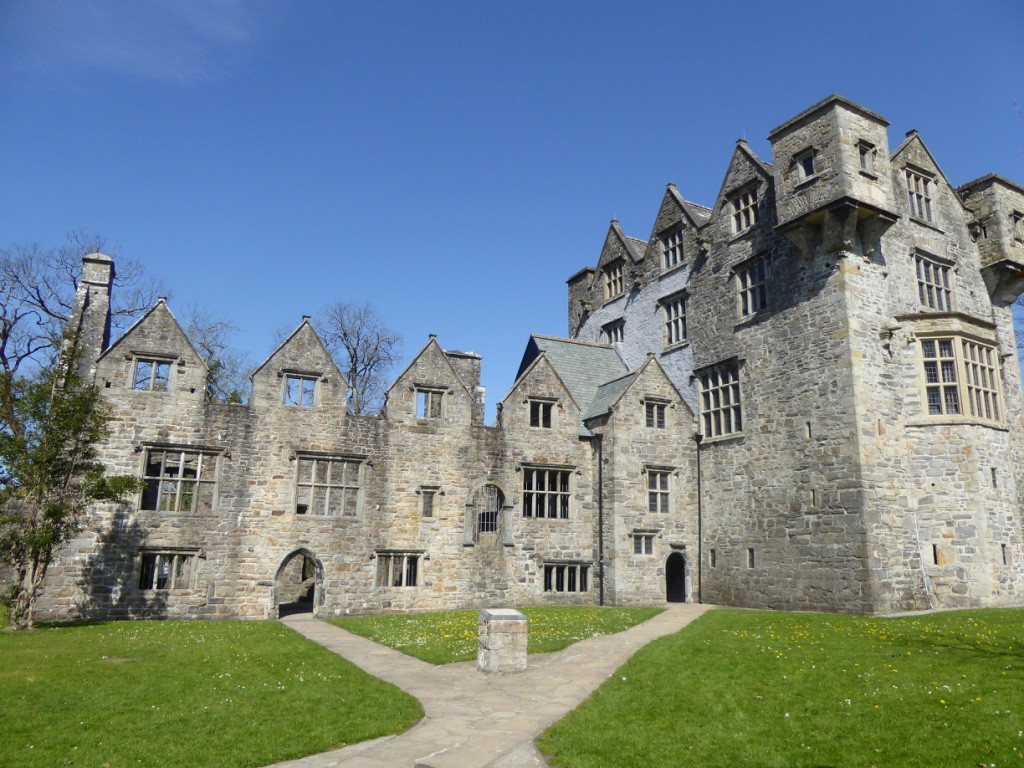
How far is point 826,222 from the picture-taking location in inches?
983

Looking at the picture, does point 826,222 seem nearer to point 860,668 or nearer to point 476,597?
point 860,668

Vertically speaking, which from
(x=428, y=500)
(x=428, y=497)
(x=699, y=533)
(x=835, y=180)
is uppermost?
(x=835, y=180)

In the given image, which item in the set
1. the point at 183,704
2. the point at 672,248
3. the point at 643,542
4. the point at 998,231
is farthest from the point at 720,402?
the point at 183,704

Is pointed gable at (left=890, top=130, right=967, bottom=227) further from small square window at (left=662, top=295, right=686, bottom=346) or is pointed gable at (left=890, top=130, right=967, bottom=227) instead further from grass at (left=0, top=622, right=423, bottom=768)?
grass at (left=0, top=622, right=423, bottom=768)

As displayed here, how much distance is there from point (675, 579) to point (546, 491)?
8.08 metres

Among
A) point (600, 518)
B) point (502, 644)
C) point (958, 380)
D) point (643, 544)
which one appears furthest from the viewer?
point (600, 518)

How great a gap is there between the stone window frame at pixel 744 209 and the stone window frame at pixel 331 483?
1796 centimetres

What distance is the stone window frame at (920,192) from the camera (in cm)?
2811

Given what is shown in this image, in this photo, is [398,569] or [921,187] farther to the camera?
[921,187]

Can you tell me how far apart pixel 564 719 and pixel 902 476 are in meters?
18.9

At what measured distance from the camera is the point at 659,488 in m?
29.7

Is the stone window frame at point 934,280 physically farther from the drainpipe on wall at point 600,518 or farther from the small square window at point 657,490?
the drainpipe on wall at point 600,518

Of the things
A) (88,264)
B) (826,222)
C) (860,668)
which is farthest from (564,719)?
(88,264)

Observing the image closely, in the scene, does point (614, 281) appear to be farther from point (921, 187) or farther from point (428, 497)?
point (428, 497)
